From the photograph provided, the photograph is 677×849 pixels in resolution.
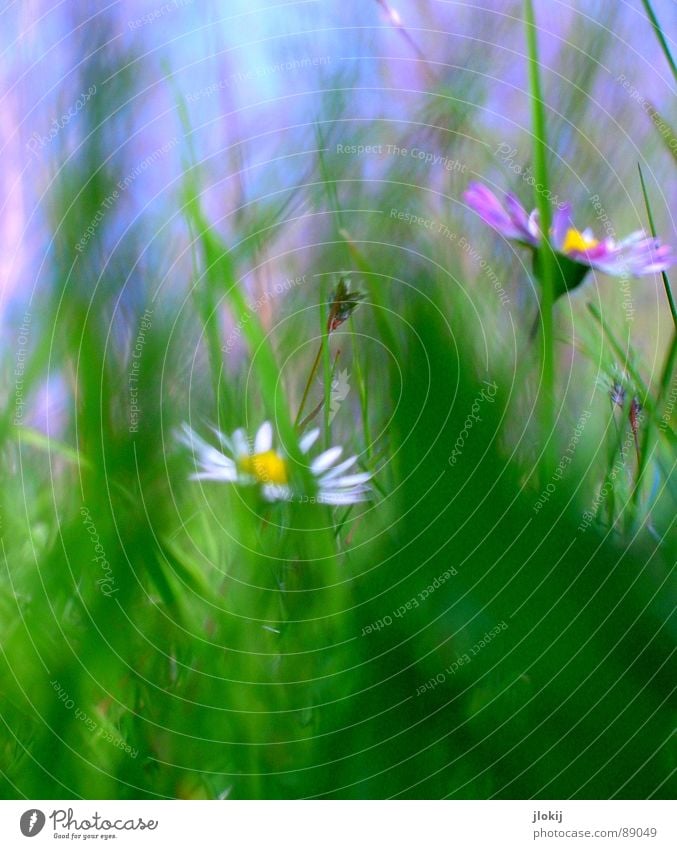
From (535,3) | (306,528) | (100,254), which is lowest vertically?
(306,528)

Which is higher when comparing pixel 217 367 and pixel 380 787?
pixel 217 367

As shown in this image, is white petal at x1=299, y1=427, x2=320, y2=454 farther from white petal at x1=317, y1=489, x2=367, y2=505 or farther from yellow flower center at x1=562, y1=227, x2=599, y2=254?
yellow flower center at x1=562, y1=227, x2=599, y2=254

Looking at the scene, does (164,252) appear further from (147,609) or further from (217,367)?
(147,609)

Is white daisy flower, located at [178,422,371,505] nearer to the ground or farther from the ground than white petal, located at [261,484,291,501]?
farther from the ground

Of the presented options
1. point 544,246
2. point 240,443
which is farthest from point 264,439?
point 544,246

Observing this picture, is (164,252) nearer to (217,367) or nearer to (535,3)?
(217,367)

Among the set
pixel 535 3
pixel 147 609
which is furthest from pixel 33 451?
pixel 535 3

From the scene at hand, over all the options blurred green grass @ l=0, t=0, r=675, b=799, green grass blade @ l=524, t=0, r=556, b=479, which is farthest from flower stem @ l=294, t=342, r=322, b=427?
green grass blade @ l=524, t=0, r=556, b=479
